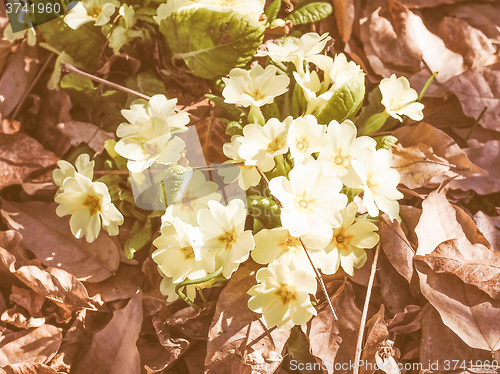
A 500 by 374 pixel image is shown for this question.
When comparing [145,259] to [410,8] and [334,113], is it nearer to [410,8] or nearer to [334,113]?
[334,113]

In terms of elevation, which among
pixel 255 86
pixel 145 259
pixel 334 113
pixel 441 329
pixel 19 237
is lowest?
pixel 441 329

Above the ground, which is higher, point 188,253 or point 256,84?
point 256,84

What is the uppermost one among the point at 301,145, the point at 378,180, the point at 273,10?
the point at 273,10

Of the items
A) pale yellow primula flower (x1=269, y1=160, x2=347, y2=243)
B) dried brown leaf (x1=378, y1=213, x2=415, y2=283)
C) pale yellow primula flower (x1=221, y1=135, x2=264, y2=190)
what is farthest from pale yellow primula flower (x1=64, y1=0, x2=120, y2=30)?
dried brown leaf (x1=378, y1=213, x2=415, y2=283)

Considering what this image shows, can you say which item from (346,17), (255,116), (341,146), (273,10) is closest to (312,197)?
(341,146)

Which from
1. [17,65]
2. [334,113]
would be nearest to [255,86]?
[334,113]

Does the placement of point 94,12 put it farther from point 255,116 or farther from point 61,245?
point 61,245

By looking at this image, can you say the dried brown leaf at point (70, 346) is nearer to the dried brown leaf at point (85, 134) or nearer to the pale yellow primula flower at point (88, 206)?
the pale yellow primula flower at point (88, 206)
